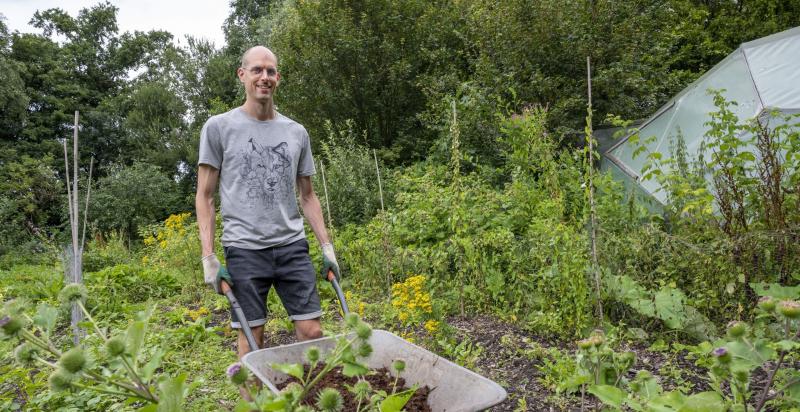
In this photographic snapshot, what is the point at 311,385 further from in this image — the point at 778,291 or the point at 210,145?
the point at 778,291

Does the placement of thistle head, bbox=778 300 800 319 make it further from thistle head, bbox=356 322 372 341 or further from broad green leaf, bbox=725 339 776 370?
thistle head, bbox=356 322 372 341

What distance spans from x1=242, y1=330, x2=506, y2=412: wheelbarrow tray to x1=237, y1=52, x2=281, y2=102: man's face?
1081 millimetres

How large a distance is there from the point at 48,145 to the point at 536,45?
1856cm

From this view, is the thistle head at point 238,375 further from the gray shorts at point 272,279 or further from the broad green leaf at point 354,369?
the gray shorts at point 272,279

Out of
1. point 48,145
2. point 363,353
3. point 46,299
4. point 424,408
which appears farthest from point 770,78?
point 48,145

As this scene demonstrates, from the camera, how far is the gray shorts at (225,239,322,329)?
2.27 m

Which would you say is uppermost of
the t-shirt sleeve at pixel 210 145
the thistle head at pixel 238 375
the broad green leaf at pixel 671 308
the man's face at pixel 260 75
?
the man's face at pixel 260 75

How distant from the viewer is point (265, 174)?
2336 mm

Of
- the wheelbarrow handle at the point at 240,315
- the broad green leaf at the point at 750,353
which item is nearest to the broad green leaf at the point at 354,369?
the broad green leaf at the point at 750,353

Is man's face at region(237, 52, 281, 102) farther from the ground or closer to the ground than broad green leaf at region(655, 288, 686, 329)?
farther from the ground

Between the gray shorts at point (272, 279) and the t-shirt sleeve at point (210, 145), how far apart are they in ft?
1.24

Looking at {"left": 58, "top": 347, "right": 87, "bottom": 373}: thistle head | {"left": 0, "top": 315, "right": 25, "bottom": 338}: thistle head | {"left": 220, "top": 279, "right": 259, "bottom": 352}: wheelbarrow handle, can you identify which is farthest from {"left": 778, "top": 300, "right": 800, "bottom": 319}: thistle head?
{"left": 220, "top": 279, "right": 259, "bottom": 352}: wheelbarrow handle

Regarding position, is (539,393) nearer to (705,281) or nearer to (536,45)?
(705,281)

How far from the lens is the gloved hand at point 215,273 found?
2.16 meters
